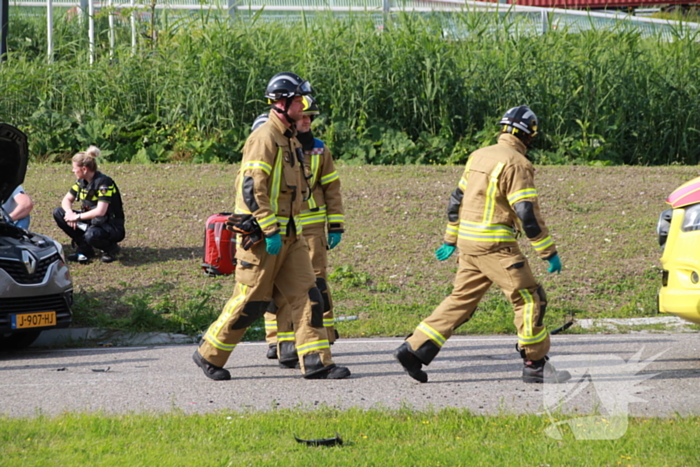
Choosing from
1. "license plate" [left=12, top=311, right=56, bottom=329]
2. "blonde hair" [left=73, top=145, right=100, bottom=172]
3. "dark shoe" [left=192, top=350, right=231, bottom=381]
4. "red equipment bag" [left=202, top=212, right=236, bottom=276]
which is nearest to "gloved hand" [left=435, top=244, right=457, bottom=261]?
"red equipment bag" [left=202, top=212, right=236, bottom=276]

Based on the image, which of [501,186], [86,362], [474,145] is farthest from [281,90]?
[474,145]

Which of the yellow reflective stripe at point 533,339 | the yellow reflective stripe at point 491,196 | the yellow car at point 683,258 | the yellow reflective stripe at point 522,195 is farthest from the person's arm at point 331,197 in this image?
the yellow car at point 683,258

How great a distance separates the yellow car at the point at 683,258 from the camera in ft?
18.9

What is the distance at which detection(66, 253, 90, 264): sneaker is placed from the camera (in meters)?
10.4

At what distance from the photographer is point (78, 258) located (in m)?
10.4

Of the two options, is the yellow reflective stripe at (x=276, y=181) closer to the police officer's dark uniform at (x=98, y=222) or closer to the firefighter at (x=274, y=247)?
the firefighter at (x=274, y=247)

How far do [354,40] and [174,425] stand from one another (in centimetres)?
1251

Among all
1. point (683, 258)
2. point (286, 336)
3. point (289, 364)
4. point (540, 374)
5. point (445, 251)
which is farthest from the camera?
point (289, 364)

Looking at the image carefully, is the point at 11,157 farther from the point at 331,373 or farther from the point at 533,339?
the point at 533,339

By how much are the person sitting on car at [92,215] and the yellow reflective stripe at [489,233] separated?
5478 mm

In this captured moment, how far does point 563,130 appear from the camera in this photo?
16234 mm

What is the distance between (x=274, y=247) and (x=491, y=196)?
5.03ft

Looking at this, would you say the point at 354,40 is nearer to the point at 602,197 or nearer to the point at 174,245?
the point at 602,197

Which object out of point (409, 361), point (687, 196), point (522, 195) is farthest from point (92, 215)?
point (687, 196)
